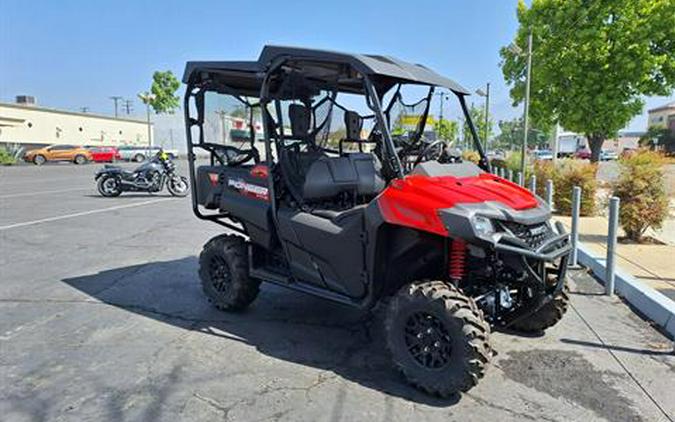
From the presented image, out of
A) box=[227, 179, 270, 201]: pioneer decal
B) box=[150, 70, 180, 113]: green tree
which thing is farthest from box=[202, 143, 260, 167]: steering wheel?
box=[150, 70, 180, 113]: green tree

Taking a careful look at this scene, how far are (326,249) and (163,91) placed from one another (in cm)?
6418

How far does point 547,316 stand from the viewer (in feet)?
14.3

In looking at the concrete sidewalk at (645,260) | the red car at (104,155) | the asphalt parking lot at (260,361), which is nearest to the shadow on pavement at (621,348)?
the asphalt parking lot at (260,361)

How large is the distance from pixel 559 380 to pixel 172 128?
204ft

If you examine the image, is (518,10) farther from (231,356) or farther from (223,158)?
(231,356)

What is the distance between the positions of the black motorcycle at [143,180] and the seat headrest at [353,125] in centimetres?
1198

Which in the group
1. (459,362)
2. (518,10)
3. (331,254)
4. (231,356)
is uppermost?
(518,10)

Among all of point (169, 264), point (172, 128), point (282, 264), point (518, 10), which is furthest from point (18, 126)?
point (282, 264)

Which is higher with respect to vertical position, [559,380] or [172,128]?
[172,128]

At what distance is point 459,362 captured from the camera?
3.30 meters

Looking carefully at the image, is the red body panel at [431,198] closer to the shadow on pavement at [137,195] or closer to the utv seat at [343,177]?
the utv seat at [343,177]

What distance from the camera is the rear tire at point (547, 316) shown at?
420 cm

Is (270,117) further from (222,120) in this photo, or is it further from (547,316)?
(547,316)

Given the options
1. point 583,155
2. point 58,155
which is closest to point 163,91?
point 58,155
